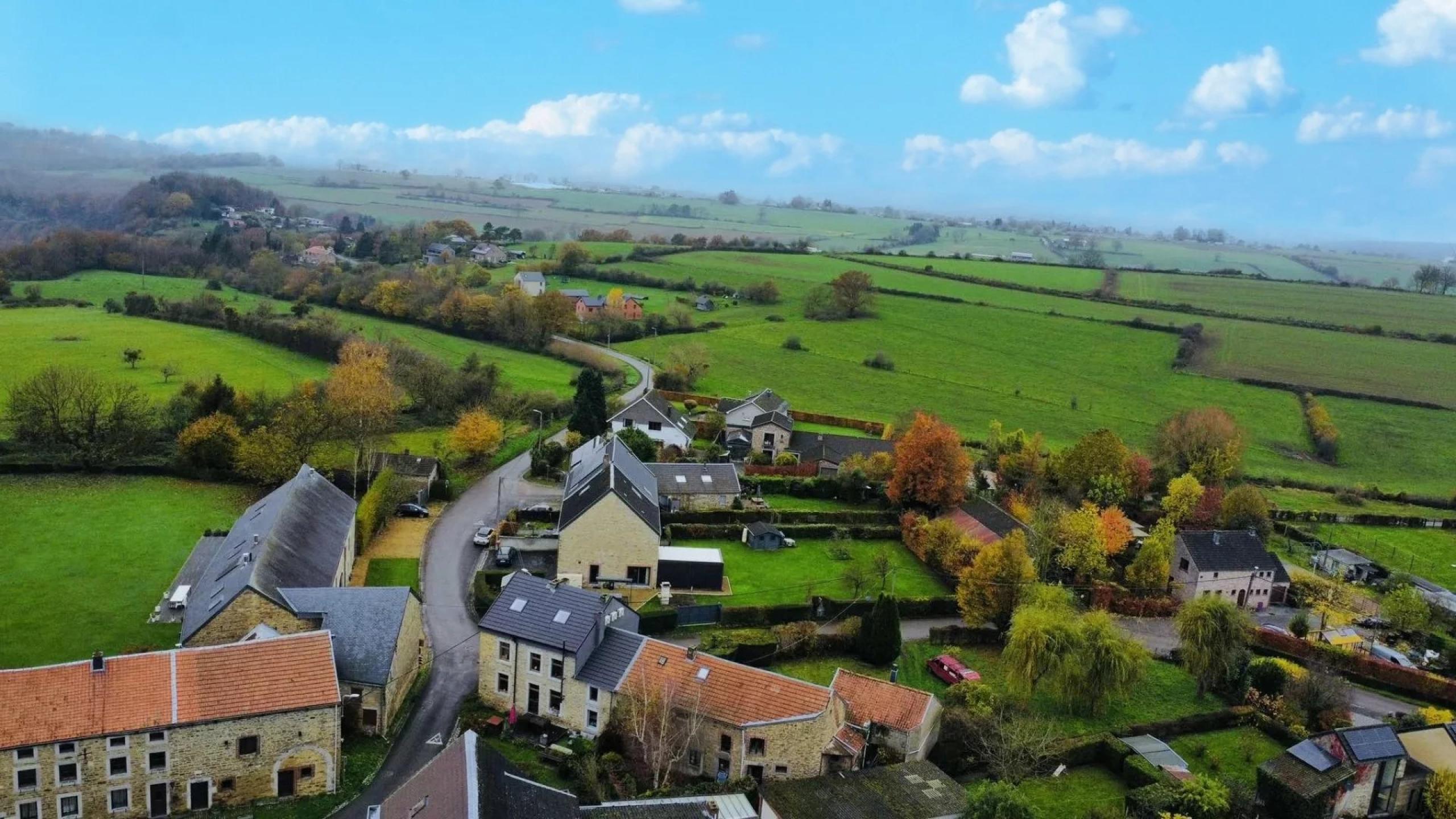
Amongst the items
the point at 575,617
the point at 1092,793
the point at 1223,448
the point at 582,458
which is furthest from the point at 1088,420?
the point at 575,617

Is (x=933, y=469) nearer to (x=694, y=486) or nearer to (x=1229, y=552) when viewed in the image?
(x=694, y=486)

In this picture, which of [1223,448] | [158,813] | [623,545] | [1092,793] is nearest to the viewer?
[158,813]

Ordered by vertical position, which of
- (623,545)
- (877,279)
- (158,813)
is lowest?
(158,813)

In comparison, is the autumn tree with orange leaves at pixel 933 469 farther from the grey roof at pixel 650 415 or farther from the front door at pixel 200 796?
the front door at pixel 200 796

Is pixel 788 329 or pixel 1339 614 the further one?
pixel 788 329

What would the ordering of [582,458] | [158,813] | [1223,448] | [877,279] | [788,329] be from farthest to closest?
1. [877,279]
2. [788,329]
3. [1223,448]
4. [582,458]
5. [158,813]

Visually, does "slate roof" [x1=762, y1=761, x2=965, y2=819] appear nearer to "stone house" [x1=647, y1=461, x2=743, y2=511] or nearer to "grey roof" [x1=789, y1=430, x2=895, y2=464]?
"stone house" [x1=647, y1=461, x2=743, y2=511]

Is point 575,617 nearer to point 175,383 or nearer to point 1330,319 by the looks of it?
point 175,383

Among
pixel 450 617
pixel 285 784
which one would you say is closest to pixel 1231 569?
pixel 450 617
